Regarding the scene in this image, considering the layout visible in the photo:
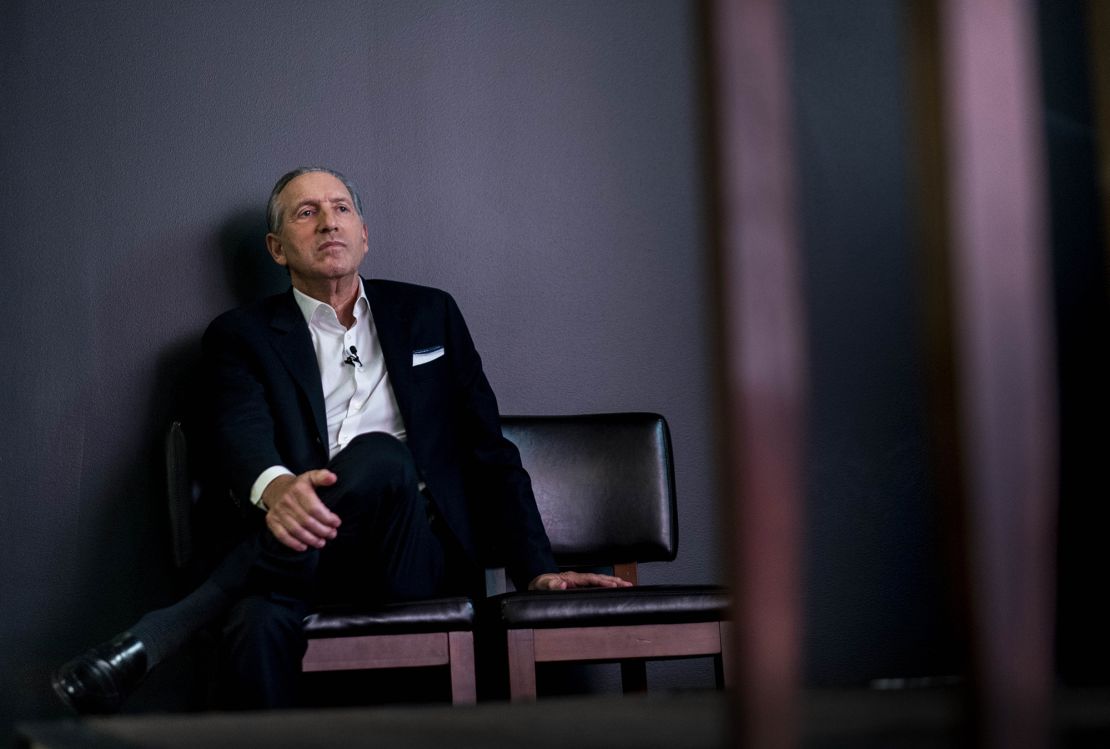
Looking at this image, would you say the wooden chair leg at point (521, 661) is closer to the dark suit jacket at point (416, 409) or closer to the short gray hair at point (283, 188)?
the dark suit jacket at point (416, 409)

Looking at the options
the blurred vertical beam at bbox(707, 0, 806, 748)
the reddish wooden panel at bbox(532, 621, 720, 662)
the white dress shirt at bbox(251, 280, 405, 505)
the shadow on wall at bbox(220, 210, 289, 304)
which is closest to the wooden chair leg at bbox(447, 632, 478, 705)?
the reddish wooden panel at bbox(532, 621, 720, 662)

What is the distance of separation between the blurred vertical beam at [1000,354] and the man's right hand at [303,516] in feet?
5.51

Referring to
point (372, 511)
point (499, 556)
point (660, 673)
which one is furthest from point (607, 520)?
point (372, 511)

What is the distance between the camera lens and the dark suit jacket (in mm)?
2385

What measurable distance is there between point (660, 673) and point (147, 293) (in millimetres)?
1555

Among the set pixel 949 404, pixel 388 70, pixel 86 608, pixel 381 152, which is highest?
pixel 388 70

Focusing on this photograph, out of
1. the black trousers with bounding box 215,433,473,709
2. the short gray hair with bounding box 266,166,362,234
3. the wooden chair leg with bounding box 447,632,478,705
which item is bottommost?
the wooden chair leg with bounding box 447,632,478,705

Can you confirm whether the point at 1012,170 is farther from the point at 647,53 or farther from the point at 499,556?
the point at 647,53

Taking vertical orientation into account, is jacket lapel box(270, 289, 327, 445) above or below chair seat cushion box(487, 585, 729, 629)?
above

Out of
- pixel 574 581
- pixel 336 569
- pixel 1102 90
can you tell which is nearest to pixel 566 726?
pixel 336 569

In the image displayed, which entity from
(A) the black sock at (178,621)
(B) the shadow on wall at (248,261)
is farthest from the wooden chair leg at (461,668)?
(B) the shadow on wall at (248,261)

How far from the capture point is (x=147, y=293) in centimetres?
270

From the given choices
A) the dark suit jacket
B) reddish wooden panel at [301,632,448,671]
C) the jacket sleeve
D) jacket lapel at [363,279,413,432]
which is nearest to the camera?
reddish wooden panel at [301,632,448,671]

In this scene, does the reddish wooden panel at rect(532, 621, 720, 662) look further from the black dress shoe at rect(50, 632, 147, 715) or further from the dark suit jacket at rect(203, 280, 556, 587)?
the black dress shoe at rect(50, 632, 147, 715)
